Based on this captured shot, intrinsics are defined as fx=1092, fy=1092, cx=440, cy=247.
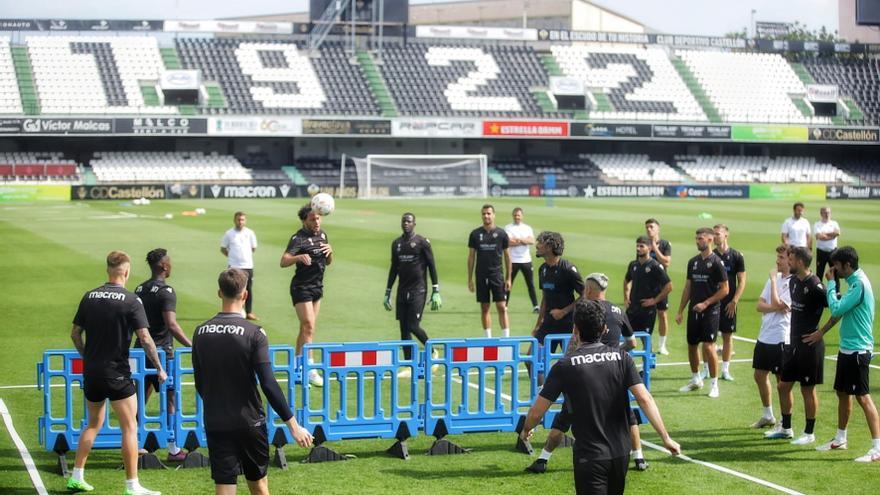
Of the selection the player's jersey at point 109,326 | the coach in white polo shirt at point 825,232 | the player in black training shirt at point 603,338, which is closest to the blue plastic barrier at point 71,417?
the player's jersey at point 109,326

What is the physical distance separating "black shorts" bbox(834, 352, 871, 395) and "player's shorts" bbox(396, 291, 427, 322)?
607 cm

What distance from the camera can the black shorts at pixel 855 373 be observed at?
11008 mm

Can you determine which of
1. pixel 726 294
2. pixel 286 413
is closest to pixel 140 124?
pixel 726 294

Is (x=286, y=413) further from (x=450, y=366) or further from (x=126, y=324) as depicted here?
(x=450, y=366)

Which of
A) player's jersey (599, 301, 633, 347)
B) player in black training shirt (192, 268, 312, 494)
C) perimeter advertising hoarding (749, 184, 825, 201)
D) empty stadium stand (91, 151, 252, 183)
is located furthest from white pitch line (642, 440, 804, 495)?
perimeter advertising hoarding (749, 184, 825, 201)

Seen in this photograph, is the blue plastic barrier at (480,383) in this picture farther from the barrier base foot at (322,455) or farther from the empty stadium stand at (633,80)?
the empty stadium stand at (633,80)

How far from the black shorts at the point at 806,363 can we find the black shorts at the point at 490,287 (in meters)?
6.55

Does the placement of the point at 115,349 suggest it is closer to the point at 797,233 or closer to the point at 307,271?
the point at 307,271

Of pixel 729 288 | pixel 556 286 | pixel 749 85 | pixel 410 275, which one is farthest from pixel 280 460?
pixel 749 85

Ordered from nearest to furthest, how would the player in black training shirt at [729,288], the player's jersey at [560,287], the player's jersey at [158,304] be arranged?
the player's jersey at [158,304] → the player's jersey at [560,287] → the player in black training shirt at [729,288]

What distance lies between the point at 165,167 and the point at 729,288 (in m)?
54.0

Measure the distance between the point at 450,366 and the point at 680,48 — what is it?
251 ft

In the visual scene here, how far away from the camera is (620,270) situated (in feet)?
88.6

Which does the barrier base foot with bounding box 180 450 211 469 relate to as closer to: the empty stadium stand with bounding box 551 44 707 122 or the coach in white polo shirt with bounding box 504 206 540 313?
the coach in white polo shirt with bounding box 504 206 540 313
